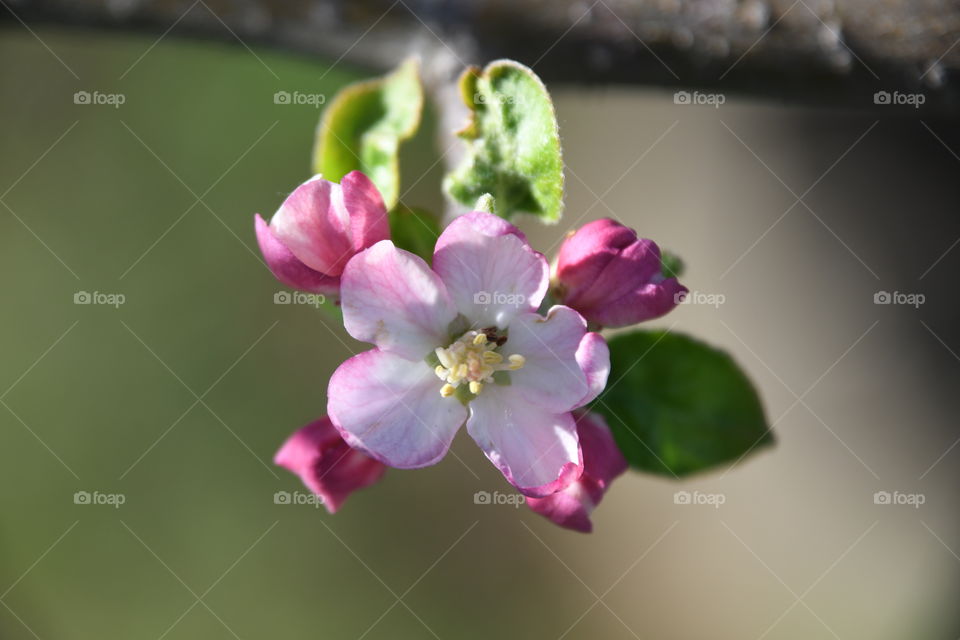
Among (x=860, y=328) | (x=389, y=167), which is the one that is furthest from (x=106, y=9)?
(x=860, y=328)

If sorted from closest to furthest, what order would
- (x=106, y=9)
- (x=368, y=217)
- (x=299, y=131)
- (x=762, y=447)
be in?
1. (x=368, y=217)
2. (x=762, y=447)
3. (x=106, y=9)
4. (x=299, y=131)

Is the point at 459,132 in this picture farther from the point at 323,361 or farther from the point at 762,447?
the point at 323,361

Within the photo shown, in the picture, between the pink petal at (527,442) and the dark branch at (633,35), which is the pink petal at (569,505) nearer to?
the pink petal at (527,442)

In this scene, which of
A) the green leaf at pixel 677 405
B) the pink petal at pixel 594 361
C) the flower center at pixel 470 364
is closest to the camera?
the pink petal at pixel 594 361

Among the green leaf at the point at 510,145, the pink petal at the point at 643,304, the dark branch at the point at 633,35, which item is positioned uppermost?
the dark branch at the point at 633,35

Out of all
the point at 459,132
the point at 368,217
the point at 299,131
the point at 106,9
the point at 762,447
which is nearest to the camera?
the point at 368,217

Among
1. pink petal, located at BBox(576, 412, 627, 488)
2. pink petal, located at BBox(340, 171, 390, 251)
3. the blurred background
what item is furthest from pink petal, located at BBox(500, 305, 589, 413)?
the blurred background

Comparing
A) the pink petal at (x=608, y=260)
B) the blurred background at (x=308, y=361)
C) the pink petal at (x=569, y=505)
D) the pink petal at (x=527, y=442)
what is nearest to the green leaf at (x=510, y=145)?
the pink petal at (x=608, y=260)
